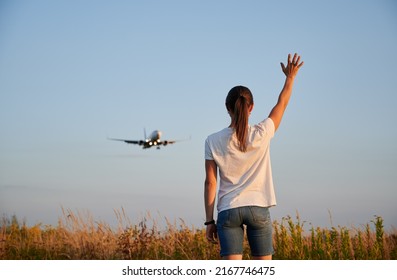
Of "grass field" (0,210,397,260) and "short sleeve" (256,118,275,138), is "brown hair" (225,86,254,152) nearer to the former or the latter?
→ "short sleeve" (256,118,275,138)

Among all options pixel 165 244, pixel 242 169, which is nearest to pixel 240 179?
pixel 242 169

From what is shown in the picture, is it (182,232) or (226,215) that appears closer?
(226,215)

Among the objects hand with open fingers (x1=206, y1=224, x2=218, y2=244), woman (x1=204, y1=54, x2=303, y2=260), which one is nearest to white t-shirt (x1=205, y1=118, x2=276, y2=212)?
woman (x1=204, y1=54, x2=303, y2=260)

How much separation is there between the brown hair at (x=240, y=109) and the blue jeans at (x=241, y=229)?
0.42m

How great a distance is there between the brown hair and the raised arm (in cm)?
26

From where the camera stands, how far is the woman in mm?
3301

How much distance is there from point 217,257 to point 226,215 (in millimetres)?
4658

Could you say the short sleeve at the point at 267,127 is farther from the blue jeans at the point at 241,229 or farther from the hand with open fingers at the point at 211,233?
the hand with open fingers at the point at 211,233

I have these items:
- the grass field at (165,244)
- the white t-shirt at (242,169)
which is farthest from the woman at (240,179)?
the grass field at (165,244)

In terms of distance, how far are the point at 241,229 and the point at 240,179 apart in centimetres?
35

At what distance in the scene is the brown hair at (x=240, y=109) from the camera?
10.8 ft
